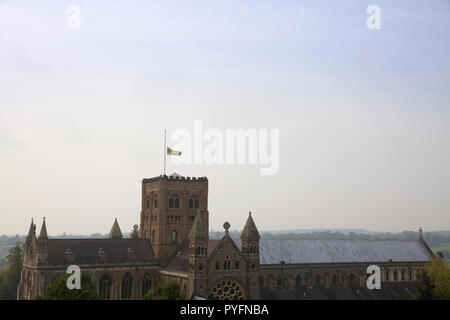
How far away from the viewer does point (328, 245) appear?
383 ft

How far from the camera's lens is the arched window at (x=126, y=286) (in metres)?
99.0

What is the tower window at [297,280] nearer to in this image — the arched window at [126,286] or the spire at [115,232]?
the arched window at [126,286]

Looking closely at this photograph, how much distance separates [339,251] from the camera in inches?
4557

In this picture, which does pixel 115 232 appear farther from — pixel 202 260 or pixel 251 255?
pixel 251 255

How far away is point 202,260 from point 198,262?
0.81m

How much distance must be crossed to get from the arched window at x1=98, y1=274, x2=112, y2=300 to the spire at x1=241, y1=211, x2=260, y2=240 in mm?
24705

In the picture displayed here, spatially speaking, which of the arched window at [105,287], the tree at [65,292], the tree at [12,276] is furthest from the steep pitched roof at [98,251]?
the tree at [12,276]

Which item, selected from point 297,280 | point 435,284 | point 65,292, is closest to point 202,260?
point 65,292

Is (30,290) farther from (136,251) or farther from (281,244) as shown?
(281,244)

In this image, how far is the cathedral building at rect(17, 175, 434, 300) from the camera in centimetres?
9306

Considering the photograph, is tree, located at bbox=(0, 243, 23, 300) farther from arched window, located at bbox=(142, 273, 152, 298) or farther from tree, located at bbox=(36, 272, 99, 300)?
tree, located at bbox=(36, 272, 99, 300)

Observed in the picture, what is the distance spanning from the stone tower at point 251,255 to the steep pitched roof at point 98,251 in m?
18.2
